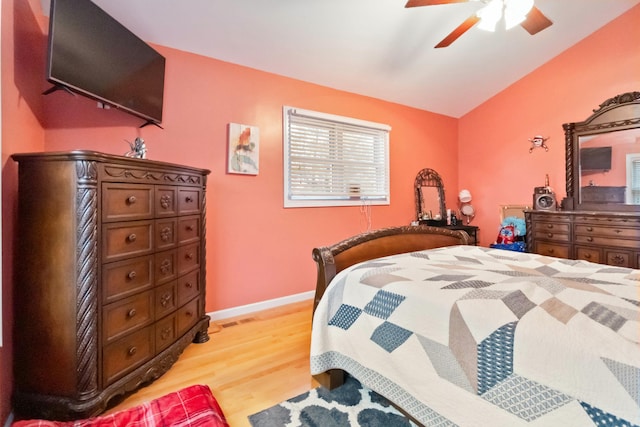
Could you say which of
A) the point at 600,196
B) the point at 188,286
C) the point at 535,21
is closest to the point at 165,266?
the point at 188,286

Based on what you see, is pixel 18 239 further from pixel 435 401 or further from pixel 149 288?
pixel 435 401

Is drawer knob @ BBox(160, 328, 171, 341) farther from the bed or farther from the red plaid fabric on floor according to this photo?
the bed

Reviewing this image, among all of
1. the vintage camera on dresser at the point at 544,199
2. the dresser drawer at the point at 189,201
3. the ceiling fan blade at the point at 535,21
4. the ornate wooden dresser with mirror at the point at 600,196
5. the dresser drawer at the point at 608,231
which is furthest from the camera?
the vintage camera on dresser at the point at 544,199

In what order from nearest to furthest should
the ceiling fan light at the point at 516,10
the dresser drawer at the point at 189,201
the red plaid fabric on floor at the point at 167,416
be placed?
the red plaid fabric on floor at the point at 167,416, the ceiling fan light at the point at 516,10, the dresser drawer at the point at 189,201

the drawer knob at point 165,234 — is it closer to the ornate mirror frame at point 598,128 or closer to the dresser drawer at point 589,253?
the dresser drawer at point 589,253

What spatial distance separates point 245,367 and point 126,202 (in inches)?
49.6

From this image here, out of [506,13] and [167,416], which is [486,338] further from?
[506,13]

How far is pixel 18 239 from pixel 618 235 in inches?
186

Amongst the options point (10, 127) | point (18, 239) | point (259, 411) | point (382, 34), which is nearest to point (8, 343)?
point (18, 239)

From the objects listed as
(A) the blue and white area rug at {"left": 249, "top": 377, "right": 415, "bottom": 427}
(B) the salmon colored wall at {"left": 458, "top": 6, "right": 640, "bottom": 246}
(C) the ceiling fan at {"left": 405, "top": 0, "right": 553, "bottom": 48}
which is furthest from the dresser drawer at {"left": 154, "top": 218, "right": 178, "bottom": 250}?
(B) the salmon colored wall at {"left": 458, "top": 6, "right": 640, "bottom": 246}

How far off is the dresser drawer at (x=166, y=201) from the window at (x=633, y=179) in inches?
172

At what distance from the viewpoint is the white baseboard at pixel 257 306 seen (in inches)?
108

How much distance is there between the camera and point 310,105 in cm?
332

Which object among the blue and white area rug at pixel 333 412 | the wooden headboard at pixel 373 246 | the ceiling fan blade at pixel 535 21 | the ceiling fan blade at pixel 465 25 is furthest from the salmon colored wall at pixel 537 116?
the blue and white area rug at pixel 333 412
